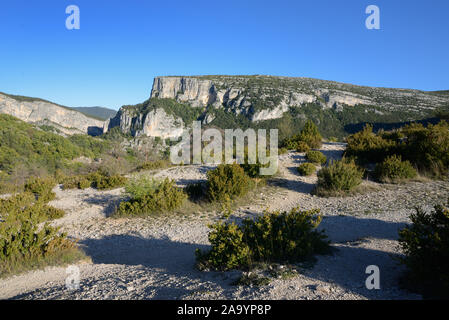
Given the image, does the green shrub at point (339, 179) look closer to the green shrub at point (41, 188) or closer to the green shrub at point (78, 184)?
the green shrub at point (78, 184)

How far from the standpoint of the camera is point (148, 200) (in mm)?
6969

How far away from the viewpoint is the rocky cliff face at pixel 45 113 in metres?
74.3

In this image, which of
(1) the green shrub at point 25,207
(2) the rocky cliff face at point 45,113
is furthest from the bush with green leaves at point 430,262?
(2) the rocky cliff face at point 45,113

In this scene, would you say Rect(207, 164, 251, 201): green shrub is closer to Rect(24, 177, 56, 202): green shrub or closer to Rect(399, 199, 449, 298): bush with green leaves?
Rect(399, 199, 449, 298): bush with green leaves

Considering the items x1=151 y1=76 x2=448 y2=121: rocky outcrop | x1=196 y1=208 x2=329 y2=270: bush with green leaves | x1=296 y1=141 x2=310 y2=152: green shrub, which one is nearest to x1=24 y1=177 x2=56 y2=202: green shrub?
A: x1=196 y1=208 x2=329 y2=270: bush with green leaves

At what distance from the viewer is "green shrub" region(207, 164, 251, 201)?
24.1ft

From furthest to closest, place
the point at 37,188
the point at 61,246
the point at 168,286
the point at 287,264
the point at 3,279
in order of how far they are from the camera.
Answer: the point at 37,188
the point at 61,246
the point at 3,279
the point at 287,264
the point at 168,286

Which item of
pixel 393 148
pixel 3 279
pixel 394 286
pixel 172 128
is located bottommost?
pixel 3 279

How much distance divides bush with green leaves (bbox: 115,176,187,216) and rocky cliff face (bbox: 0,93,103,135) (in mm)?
72018

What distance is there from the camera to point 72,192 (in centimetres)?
956

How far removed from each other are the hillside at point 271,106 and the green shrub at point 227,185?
47.8 m
